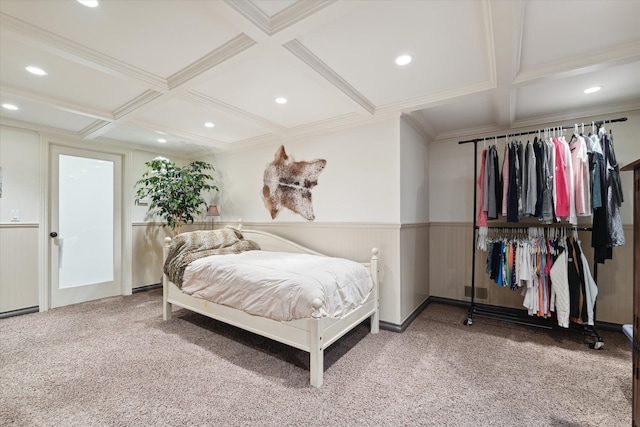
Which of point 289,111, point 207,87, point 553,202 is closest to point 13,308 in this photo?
point 207,87

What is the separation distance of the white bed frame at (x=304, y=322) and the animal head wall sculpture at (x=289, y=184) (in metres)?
0.55

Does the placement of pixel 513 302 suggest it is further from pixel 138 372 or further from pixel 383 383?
pixel 138 372

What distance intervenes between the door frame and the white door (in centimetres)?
4

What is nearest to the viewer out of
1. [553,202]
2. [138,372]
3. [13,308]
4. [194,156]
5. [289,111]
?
[138,372]

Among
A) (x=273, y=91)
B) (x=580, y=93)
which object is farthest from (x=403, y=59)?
(x=580, y=93)

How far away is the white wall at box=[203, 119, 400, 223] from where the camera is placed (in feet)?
9.60

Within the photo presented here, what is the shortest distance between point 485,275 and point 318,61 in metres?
3.18

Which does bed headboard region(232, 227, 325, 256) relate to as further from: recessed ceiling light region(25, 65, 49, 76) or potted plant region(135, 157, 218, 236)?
recessed ceiling light region(25, 65, 49, 76)

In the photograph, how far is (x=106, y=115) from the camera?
304 cm

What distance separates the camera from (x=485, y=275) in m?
3.49

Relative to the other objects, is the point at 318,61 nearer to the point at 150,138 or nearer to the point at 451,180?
the point at 451,180

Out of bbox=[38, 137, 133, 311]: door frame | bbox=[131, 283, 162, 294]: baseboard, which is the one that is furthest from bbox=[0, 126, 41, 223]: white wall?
bbox=[131, 283, 162, 294]: baseboard

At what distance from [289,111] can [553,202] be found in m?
2.71

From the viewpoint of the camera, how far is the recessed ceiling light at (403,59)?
6.49 feet
